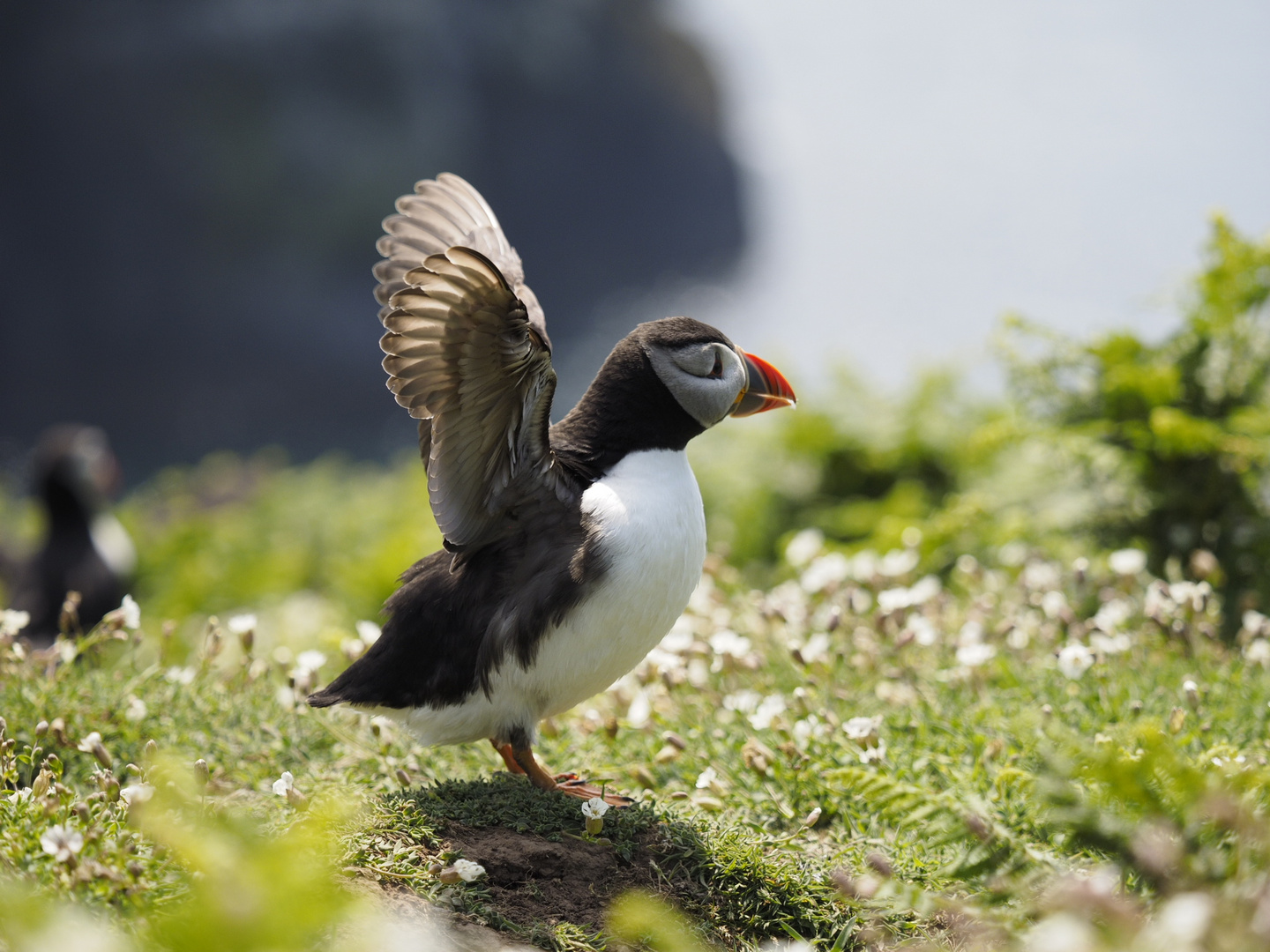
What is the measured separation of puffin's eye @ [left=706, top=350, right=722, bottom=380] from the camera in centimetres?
301

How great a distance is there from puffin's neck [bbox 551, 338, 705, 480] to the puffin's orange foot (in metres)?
0.96

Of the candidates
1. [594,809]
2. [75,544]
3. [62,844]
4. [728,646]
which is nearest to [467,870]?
[594,809]

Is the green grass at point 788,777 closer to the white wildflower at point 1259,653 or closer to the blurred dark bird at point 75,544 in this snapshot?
the white wildflower at point 1259,653

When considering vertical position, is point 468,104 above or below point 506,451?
above

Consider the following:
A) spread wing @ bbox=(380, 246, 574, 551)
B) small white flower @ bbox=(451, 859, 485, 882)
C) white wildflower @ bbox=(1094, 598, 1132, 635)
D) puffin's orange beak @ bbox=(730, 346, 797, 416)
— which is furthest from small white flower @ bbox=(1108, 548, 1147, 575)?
small white flower @ bbox=(451, 859, 485, 882)

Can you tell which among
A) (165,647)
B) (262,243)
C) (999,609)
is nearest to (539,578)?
(165,647)

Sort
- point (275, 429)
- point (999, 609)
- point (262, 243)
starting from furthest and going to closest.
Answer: point (262, 243) → point (275, 429) → point (999, 609)

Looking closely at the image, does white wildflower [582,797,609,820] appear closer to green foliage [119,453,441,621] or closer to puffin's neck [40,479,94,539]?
green foliage [119,453,441,621]

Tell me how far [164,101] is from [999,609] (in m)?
20.8

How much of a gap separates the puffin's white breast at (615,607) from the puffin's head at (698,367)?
199mm

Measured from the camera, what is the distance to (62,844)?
6.56 ft

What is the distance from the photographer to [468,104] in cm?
2248

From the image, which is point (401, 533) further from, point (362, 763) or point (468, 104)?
point (468, 104)

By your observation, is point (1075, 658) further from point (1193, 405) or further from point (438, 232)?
point (438, 232)
